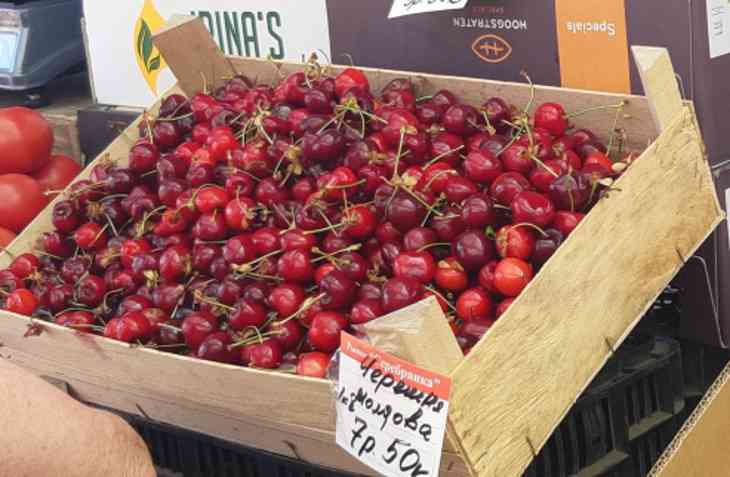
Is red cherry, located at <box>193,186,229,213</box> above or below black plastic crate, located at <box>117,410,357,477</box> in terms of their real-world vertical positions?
above

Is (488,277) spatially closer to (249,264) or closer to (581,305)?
(581,305)

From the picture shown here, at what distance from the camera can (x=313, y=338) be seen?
1.51m

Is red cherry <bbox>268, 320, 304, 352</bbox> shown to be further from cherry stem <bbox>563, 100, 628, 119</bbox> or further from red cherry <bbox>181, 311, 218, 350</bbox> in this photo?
cherry stem <bbox>563, 100, 628, 119</bbox>

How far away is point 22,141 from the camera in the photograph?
→ 2.86m

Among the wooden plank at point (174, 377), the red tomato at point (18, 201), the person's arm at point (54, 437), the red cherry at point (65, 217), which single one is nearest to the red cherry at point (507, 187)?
the wooden plank at point (174, 377)

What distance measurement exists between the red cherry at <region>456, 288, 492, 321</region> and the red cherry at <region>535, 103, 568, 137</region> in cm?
43

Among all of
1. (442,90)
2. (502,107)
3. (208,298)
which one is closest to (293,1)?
(442,90)

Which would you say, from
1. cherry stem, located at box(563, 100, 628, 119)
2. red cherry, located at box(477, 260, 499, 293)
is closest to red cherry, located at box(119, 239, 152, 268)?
red cherry, located at box(477, 260, 499, 293)

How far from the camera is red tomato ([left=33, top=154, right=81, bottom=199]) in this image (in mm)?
2904

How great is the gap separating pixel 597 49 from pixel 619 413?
0.66m

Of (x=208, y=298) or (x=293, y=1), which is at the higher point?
(x=293, y=1)

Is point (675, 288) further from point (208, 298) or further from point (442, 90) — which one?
point (208, 298)

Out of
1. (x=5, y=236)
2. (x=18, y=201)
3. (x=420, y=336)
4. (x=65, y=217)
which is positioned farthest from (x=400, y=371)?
(x=18, y=201)

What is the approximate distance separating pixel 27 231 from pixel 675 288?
50.2 inches
